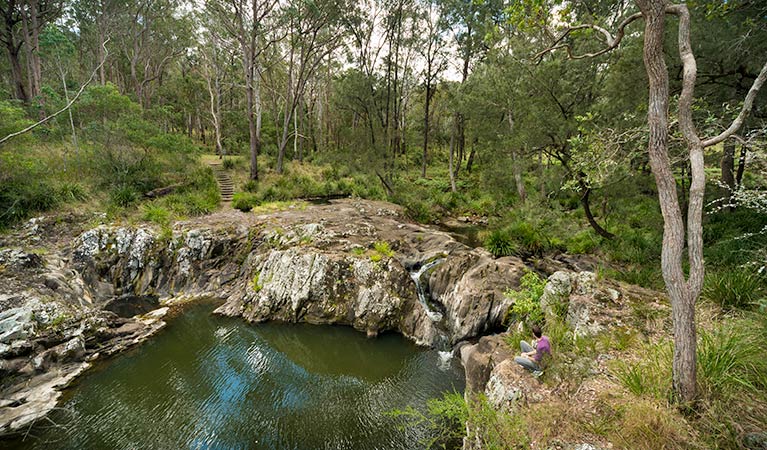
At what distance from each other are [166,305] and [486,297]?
11.4m

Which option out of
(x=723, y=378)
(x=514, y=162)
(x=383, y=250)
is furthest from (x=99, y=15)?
(x=723, y=378)

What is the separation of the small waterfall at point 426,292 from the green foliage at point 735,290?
255 inches

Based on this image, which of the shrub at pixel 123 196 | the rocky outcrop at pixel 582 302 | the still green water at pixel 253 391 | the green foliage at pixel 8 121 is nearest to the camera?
the still green water at pixel 253 391

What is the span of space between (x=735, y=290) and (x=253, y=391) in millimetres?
10453

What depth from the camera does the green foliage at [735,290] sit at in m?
5.58

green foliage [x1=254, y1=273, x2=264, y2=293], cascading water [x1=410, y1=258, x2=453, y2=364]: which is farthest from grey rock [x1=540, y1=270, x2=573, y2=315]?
green foliage [x1=254, y1=273, x2=264, y2=293]

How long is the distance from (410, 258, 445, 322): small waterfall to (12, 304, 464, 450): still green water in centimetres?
152

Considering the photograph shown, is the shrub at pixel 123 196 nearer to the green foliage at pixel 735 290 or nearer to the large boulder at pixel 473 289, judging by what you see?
the large boulder at pixel 473 289

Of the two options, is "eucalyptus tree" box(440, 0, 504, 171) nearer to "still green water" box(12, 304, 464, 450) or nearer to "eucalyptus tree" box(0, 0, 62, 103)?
"still green water" box(12, 304, 464, 450)

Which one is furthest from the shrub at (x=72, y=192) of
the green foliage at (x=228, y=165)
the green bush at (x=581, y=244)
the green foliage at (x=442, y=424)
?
the green bush at (x=581, y=244)

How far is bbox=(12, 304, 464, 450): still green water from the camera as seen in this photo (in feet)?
20.1

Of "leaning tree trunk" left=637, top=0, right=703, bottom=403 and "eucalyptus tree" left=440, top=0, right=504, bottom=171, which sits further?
"eucalyptus tree" left=440, top=0, right=504, bottom=171

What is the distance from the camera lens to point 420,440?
6074 mm

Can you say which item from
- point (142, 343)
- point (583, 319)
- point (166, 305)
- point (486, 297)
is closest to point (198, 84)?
point (166, 305)
